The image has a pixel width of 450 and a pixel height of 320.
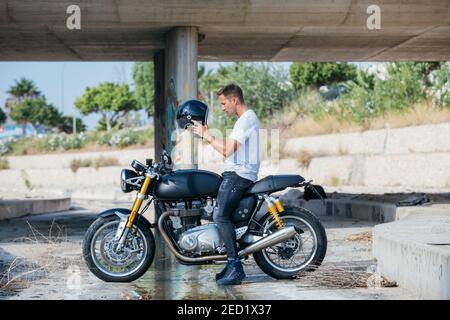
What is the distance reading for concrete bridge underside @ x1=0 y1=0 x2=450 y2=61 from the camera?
15391 millimetres

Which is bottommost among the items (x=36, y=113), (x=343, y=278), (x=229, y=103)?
(x=343, y=278)

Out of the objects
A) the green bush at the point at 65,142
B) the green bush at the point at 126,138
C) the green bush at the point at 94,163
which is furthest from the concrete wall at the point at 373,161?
the green bush at the point at 65,142

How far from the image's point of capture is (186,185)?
9094mm

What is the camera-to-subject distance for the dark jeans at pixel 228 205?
9.05 metres

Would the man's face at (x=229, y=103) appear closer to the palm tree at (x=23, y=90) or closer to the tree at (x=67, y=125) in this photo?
the tree at (x=67, y=125)

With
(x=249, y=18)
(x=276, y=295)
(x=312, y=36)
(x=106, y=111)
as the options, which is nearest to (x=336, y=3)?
(x=249, y=18)

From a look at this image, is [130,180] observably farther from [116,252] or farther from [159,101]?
[159,101]

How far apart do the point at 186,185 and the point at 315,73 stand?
4635cm

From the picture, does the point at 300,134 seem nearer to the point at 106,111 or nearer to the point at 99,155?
the point at 99,155

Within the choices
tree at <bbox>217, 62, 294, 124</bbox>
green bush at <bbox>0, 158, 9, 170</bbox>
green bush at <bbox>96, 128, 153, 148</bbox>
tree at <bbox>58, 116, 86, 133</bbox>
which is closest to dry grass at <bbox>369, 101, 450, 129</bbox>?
tree at <bbox>217, 62, 294, 124</bbox>

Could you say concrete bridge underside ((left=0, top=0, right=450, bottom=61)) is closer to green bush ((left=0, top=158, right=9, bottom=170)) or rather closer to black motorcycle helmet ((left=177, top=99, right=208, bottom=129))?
black motorcycle helmet ((left=177, top=99, right=208, bottom=129))

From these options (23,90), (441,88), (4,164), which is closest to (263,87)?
(441,88)

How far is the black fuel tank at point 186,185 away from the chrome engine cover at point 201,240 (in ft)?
1.18

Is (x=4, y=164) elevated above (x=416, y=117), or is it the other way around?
(x=416, y=117)
